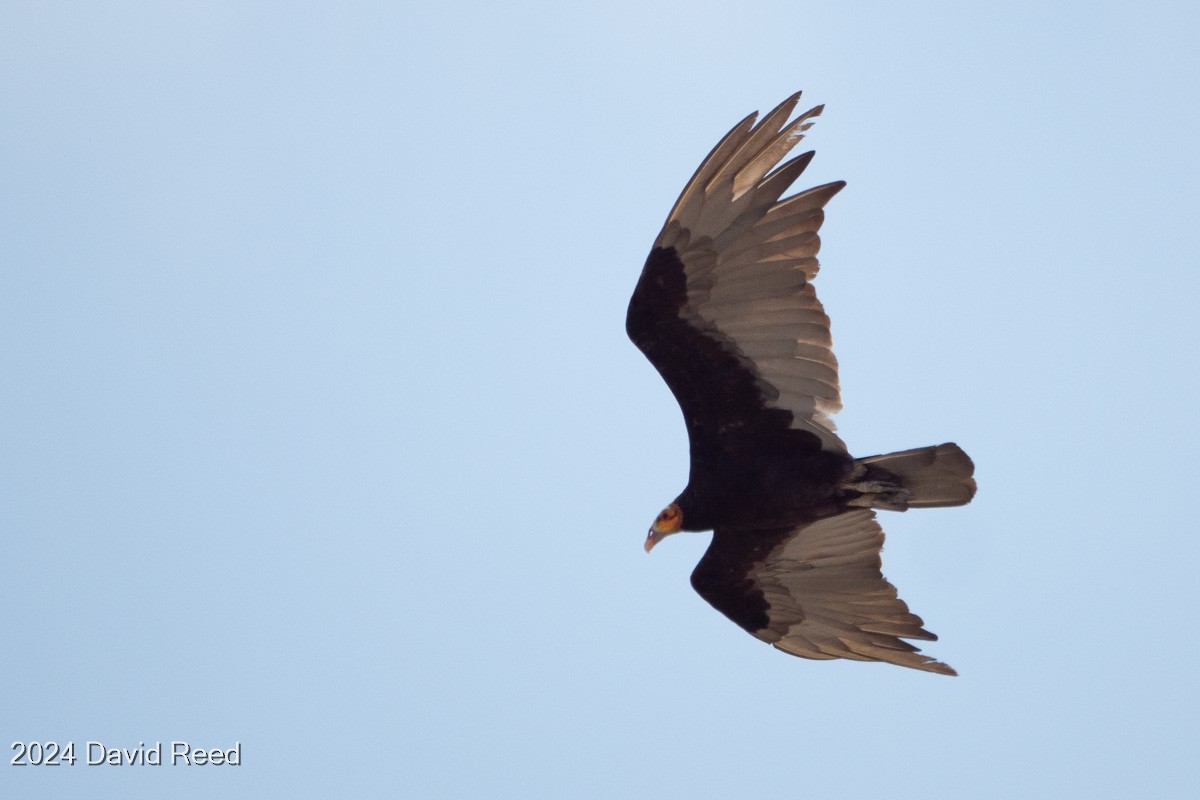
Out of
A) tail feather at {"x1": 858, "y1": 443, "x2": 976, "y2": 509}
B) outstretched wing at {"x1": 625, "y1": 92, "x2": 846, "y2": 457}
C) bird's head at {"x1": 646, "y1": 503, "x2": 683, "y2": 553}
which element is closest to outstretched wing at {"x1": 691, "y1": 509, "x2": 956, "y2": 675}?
bird's head at {"x1": 646, "y1": 503, "x2": 683, "y2": 553}

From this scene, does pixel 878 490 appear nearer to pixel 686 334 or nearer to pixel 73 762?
pixel 686 334

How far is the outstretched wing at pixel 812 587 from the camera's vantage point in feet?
27.4

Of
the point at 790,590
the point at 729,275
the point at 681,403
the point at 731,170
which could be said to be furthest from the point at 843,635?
the point at 731,170

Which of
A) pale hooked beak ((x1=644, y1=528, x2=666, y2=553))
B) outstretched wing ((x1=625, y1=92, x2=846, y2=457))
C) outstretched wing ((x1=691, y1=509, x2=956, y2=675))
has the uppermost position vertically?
outstretched wing ((x1=625, y1=92, x2=846, y2=457))

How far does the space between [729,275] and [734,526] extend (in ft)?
6.10

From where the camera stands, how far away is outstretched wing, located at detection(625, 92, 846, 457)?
7367 millimetres

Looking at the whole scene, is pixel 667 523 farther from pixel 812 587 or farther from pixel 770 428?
pixel 812 587

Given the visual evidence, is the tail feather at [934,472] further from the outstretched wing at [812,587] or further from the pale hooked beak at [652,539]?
the pale hooked beak at [652,539]

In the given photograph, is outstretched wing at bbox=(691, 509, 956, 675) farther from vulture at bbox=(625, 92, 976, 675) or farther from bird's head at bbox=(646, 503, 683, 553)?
bird's head at bbox=(646, 503, 683, 553)

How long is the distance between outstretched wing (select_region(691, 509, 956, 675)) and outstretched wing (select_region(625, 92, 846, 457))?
33.5 inches

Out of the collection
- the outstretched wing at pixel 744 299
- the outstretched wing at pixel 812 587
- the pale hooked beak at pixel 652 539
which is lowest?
the outstretched wing at pixel 812 587

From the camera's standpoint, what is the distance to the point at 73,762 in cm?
931

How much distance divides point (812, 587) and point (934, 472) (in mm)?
1412

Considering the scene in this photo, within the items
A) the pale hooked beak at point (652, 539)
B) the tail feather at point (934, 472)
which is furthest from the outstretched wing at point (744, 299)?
the pale hooked beak at point (652, 539)
